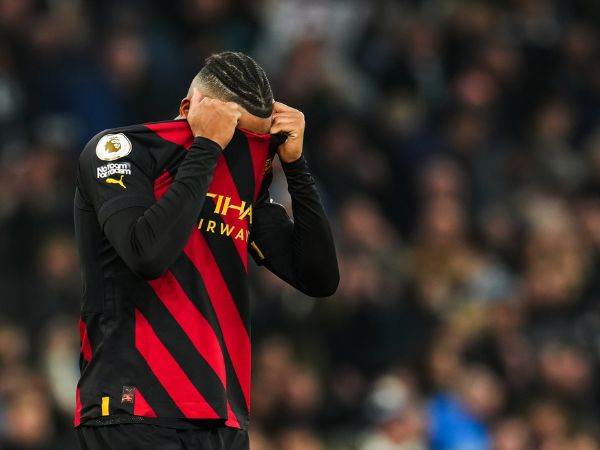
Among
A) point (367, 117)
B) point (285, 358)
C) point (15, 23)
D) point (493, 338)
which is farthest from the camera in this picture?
point (367, 117)

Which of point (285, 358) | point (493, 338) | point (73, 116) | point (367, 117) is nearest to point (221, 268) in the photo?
point (285, 358)

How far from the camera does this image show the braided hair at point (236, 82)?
13.3 feet

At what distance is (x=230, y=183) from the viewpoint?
409cm

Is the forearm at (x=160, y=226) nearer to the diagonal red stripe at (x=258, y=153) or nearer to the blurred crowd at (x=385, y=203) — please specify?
the diagonal red stripe at (x=258, y=153)

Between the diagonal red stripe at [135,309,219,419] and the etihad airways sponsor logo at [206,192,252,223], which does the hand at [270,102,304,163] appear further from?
the diagonal red stripe at [135,309,219,419]

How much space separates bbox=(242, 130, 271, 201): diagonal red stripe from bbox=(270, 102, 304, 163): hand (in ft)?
0.16

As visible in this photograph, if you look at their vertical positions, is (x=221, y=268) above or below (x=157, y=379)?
above

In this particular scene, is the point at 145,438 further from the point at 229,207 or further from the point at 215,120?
the point at 215,120

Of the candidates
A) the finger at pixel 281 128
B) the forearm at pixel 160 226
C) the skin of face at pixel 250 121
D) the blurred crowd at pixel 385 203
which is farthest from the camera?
the blurred crowd at pixel 385 203

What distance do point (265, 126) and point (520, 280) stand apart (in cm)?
710

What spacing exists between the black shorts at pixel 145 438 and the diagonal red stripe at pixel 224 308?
229 mm

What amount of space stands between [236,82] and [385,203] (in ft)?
24.8

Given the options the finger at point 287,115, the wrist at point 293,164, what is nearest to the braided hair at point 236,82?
the finger at point 287,115

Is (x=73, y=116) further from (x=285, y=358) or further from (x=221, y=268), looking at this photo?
(x=221, y=268)
